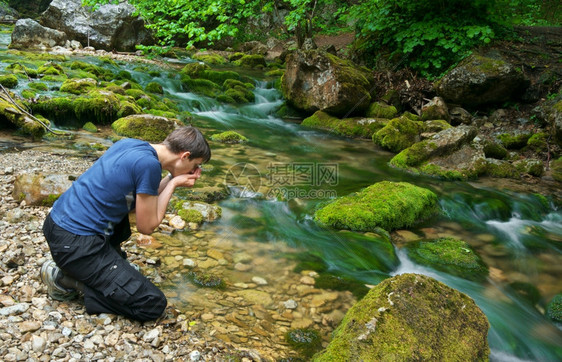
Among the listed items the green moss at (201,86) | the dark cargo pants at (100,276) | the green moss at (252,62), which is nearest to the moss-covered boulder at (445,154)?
the dark cargo pants at (100,276)

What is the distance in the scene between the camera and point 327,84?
11.5 metres

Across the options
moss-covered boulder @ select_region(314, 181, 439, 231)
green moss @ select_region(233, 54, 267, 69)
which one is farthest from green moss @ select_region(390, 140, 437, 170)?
green moss @ select_region(233, 54, 267, 69)

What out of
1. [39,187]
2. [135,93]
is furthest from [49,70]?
[39,187]

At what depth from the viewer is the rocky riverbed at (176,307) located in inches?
95.6

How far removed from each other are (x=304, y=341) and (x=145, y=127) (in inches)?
263

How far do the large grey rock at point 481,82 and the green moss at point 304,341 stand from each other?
33.8ft

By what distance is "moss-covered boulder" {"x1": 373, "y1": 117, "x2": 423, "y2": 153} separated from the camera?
9.49 metres

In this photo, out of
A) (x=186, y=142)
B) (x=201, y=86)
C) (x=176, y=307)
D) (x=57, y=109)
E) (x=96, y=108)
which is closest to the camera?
(x=186, y=142)

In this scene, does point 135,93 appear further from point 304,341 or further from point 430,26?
point 304,341

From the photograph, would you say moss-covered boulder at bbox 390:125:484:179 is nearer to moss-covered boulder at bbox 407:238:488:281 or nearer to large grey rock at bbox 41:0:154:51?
moss-covered boulder at bbox 407:238:488:281

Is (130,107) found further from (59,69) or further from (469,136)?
(469,136)

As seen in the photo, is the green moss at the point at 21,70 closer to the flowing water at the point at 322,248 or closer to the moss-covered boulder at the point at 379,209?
the flowing water at the point at 322,248

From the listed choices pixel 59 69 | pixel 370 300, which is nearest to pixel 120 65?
pixel 59 69

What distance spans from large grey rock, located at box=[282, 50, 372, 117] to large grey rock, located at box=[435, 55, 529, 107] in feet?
8.07
